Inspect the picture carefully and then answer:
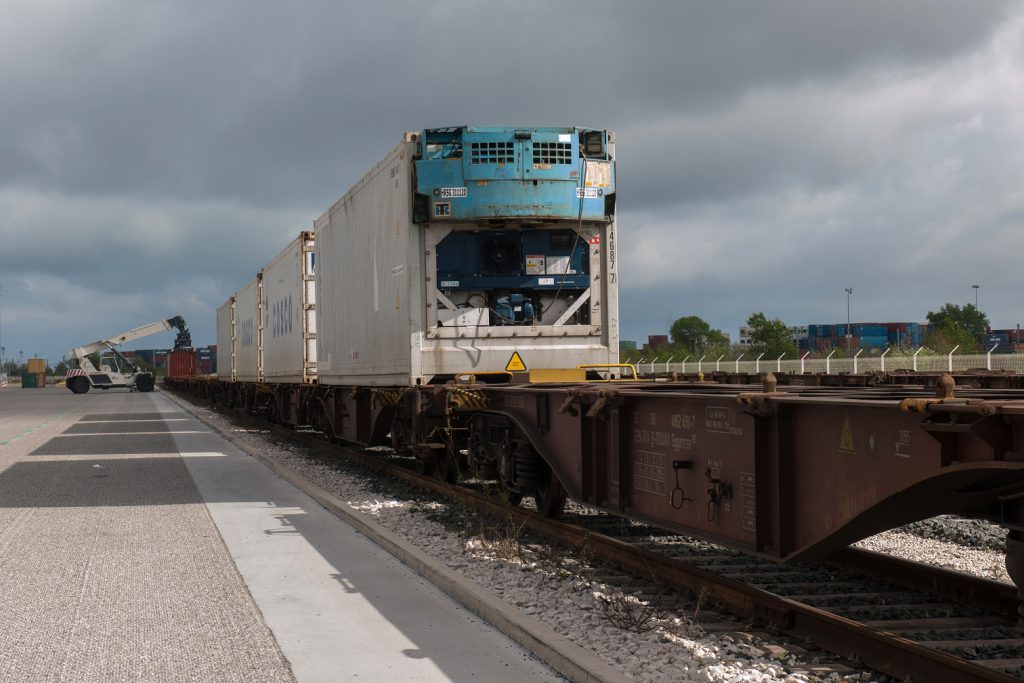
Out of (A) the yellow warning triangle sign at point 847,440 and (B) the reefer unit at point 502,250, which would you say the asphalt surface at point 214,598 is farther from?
(B) the reefer unit at point 502,250

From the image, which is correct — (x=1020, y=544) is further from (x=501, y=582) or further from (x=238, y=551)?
(x=238, y=551)

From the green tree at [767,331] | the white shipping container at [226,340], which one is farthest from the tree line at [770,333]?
the white shipping container at [226,340]

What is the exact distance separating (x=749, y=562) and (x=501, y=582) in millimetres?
2035

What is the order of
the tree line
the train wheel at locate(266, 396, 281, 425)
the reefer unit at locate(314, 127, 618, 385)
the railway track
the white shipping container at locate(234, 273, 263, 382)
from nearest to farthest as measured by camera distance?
1. the railway track
2. the reefer unit at locate(314, 127, 618, 385)
3. the train wheel at locate(266, 396, 281, 425)
4. the white shipping container at locate(234, 273, 263, 382)
5. the tree line

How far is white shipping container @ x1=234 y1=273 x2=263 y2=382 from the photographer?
1174 inches

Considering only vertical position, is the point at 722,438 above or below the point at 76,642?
above

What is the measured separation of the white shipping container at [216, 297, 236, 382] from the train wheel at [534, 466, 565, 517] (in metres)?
29.1

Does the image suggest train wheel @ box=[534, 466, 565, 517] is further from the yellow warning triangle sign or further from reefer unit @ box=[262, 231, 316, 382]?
reefer unit @ box=[262, 231, 316, 382]

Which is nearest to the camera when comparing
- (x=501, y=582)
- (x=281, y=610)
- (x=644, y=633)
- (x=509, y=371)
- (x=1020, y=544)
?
(x=1020, y=544)

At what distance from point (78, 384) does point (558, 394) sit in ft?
230

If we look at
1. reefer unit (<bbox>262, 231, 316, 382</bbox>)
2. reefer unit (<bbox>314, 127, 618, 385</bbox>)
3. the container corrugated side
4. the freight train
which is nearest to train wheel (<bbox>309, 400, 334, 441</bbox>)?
the freight train

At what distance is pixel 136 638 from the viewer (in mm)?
6320

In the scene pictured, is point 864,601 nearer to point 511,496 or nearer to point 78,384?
point 511,496

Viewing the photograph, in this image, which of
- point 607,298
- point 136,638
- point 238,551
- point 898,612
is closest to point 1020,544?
point 898,612
